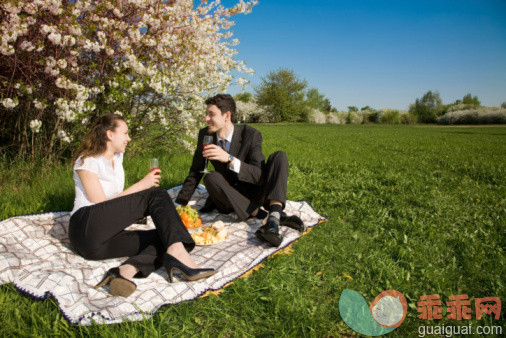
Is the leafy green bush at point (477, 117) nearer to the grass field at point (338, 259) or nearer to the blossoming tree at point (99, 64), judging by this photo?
the grass field at point (338, 259)

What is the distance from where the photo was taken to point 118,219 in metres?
2.99

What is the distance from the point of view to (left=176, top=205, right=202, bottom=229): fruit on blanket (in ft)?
13.7

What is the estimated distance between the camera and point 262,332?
237 centimetres

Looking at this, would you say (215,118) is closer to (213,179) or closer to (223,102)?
(223,102)

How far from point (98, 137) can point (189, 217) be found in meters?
1.56

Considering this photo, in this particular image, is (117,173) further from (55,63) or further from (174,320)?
(55,63)

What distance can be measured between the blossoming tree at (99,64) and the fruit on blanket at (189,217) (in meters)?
2.30

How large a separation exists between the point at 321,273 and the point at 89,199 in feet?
7.79

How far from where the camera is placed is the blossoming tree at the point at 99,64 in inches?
186

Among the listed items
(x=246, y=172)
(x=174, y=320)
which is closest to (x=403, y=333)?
(x=174, y=320)

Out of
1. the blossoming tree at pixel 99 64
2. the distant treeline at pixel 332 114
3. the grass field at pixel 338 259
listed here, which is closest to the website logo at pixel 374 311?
the grass field at pixel 338 259

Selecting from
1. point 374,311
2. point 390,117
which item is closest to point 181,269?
point 374,311

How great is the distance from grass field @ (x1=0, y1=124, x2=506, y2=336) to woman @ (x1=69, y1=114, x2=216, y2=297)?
1.65ft

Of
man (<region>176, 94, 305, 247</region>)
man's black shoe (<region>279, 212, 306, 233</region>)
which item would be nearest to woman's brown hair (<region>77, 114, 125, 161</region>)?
man (<region>176, 94, 305, 247</region>)
